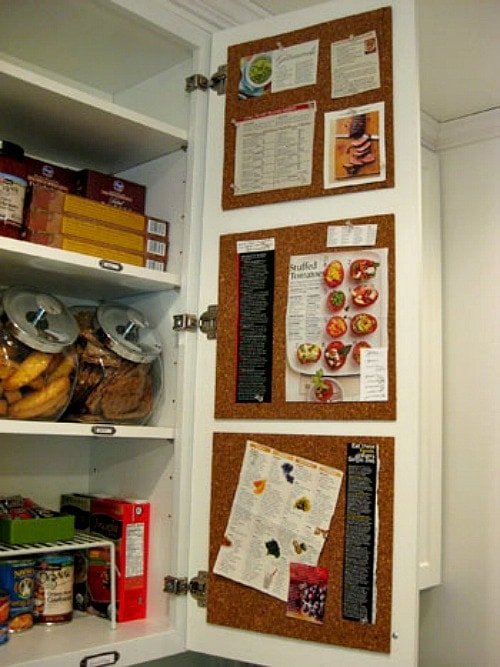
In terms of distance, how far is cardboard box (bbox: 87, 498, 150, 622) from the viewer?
5.72 feet

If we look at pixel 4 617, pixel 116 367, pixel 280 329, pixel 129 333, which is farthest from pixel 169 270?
pixel 4 617

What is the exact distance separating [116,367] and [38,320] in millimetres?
228

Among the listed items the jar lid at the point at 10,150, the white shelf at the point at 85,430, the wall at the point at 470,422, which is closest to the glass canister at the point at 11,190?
the jar lid at the point at 10,150

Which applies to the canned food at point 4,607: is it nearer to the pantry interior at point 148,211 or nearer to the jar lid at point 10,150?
the pantry interior at point 148,211

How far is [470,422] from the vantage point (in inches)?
103

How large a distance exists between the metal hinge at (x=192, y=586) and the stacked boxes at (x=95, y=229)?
756mm

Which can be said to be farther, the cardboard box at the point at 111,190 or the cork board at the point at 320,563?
the cardboard box at the point at 111,190

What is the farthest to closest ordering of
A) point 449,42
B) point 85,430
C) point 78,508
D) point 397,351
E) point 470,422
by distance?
point 470,422 < point 449,42 < point 78,508 < point 85,430 < point 397,351

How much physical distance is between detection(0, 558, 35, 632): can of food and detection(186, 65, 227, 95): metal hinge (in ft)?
3.98

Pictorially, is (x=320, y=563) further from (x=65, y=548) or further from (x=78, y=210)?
(x=78, y=210)

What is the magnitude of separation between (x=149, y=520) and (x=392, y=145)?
3.48ft

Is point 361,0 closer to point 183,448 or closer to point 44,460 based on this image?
point 183,448

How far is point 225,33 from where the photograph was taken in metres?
1.83

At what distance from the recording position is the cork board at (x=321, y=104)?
61.7 inches
